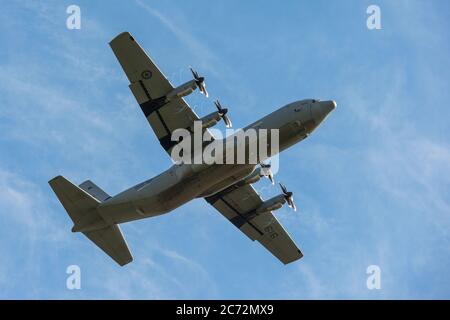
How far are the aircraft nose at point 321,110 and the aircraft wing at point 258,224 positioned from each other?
33.0 feet

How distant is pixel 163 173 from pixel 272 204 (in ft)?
31.3

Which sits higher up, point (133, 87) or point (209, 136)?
point (133, 87)

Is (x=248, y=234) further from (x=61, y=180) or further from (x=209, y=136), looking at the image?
(x=61, y=180)

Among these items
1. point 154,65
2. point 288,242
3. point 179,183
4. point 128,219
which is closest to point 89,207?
point 128,219

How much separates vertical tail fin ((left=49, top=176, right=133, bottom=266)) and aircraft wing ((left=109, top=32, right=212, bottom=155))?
6.09 meters

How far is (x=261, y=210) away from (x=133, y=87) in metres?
13.3

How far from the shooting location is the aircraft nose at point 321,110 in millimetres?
50969

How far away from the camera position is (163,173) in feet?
172

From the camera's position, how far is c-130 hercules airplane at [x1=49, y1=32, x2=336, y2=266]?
167 feet

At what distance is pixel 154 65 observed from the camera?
51969 mm

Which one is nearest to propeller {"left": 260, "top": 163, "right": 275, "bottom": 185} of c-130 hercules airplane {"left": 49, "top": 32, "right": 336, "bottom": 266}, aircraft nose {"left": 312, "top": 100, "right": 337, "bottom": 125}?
c-130 hercules airplane {"left": 49, "top": 32, "right": 336, "bottom": 266}

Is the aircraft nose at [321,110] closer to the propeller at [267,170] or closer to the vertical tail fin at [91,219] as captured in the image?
the propeller at [267,170]

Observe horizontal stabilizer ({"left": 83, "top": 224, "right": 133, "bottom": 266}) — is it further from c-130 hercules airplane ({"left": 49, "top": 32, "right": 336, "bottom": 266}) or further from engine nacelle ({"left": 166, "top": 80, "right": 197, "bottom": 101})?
engine nacelle ({"left": 166, "top": 80, "right": 197, "bottom": 101})

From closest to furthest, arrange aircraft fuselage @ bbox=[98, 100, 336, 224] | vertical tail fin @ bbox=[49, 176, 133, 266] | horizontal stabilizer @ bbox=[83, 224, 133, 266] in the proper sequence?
aircraft fuselage @ bbox=[98, 100, 336, 224]
vertical tail fin @ bbox=[49, 176, 133, 266]
horizontal stabilizer @ bbox=[83, 224, 133, 266]
